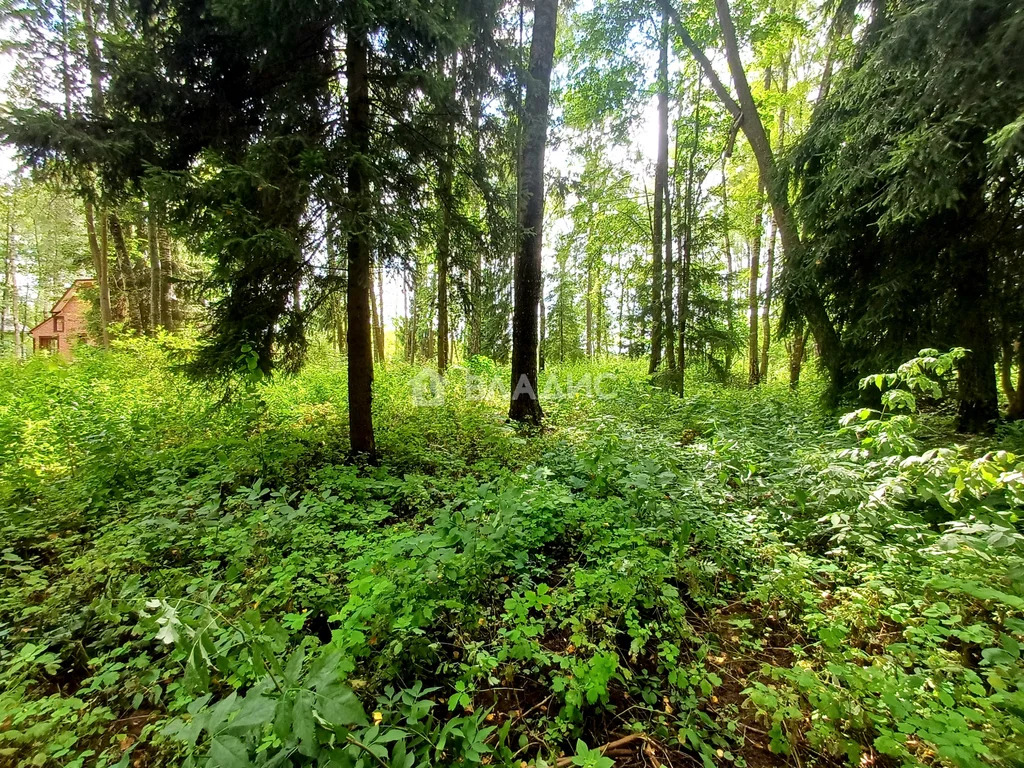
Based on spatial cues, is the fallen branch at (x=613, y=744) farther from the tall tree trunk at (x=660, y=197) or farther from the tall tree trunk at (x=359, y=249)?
the tall tree trunk at (x=660, y=197)

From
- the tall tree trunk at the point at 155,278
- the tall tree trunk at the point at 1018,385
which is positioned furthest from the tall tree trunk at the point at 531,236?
the tall tree trunk at the point at 155,278

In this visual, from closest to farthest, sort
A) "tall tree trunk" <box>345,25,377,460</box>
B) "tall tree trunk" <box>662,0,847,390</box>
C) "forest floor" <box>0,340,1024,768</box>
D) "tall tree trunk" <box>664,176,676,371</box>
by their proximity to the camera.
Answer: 1. "forest floor" <box>0,340,1024,768</box>
2. "tall tree trunk" <box>345,25,377,460</box>
3. "tall tree trunk" <box>662,0,847,390</box>
4. "tall tree trunk" <box>664,176,676,371</box>

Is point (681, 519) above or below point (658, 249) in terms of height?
below

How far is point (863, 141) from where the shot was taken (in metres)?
5.16

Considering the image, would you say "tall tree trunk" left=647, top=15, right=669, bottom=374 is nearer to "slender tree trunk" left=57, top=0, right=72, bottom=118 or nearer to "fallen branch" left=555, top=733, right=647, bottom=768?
"fallen branch" left=555, top=733, right=647, bottom=768

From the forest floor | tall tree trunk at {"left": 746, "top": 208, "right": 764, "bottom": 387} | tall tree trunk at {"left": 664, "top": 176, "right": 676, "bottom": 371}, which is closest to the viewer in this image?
the forest floor

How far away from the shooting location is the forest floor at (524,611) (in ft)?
5.55

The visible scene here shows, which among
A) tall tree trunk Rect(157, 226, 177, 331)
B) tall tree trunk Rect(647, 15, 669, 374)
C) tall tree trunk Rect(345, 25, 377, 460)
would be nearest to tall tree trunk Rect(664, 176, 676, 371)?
tall tree trunk Rect(647, 15, 669, 374)

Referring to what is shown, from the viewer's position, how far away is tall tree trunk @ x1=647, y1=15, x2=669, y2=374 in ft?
30.3

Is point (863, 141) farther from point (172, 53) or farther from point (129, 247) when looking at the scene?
point (129, 247)

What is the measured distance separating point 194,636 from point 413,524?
88.6 inches

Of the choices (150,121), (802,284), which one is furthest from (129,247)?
(802,284)

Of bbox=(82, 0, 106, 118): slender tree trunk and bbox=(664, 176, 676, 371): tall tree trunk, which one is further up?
bbox=(82, 0, 106, 118): slender tree trunk

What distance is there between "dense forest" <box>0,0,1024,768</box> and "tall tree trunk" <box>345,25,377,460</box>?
0.17 feet
